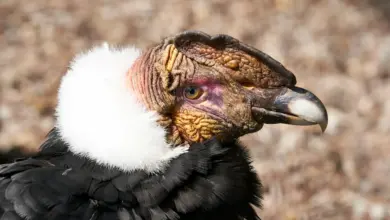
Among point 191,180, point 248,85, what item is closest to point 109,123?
point 191,180

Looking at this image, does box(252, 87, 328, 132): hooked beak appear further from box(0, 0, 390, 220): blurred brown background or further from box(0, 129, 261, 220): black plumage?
box(0, 0, 390, 220): blurred brown background

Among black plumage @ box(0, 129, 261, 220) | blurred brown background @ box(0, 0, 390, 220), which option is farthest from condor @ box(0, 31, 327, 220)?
blurred brown background @ box(0, 0, 390, 220)

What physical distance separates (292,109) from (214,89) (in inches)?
14.5

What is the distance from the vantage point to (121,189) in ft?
10.2

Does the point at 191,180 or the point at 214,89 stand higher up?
the point at 214,89

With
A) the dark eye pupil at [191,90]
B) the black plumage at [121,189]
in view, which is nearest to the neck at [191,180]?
the black plumage at [121,189]

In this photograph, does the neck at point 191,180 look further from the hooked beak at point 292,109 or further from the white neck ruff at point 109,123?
the hooked beak at point 292,109

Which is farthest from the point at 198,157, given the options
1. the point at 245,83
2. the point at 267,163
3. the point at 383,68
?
the point at 383,68

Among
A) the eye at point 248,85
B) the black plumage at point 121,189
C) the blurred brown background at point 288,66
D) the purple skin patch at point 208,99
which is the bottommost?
the black plumage at point 121,189

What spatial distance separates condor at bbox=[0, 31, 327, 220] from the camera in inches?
123

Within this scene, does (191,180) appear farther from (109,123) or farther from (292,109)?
(292,109)

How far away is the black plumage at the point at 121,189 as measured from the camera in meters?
3.11

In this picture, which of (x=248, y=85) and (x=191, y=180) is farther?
(x=248, y=85)

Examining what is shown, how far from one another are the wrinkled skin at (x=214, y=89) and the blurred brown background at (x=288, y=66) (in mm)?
2464
